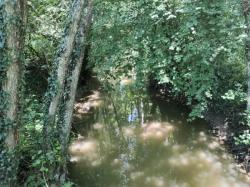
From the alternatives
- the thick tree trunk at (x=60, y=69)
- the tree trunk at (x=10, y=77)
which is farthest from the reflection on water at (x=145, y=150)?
the tree trunk at (x=10, y=77)

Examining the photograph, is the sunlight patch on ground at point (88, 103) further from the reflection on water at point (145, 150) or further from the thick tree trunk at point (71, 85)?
the thick tree trunk at point (71, 85)

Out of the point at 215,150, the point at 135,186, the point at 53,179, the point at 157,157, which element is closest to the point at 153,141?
the point at 157,157

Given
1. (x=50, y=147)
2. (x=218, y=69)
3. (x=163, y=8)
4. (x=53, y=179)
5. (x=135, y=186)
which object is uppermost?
(x=163, y=8)

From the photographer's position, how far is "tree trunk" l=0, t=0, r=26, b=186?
5.08m

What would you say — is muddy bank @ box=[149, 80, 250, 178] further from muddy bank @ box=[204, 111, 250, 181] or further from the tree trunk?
the tree trunk

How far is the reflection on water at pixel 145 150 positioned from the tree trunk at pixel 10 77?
12.3ft

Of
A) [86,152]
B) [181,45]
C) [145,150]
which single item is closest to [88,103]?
[86,152]

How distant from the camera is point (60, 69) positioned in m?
6.55

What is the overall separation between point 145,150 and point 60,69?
16.2 ft

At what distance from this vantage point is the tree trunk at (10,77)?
200 inches

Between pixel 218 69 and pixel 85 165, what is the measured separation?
15.2 ft

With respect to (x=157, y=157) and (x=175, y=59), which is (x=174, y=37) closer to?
(x=175, y=59)

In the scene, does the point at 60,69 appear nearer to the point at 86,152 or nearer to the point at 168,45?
the point at 86,152

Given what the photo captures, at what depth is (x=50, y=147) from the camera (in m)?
6.64
